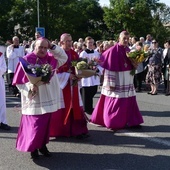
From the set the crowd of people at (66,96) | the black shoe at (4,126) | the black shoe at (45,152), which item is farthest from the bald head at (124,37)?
the black shoe at (4,126)

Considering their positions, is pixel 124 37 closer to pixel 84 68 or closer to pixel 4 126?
pixel 84 68

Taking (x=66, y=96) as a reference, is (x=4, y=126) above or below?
below

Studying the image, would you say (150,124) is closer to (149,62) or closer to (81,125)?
(81,125)

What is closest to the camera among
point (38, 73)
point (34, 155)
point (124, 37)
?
point (38, 73)

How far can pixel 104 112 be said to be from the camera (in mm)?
7906

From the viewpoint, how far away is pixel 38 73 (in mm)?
5402

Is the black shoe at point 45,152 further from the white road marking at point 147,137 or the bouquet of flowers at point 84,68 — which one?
the white road marking at point 147,137

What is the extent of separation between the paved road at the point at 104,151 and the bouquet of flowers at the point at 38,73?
1290 millimetres

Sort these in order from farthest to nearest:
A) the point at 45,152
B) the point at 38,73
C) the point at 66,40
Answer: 1. the point at 66,40
2. the point at 45,152
3. the point at 38,73

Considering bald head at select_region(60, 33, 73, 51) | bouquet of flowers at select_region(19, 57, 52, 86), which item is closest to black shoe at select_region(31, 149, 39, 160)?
bouquet of flowers at select_region(19, 57, 52, 86)

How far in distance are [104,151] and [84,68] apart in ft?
4.90

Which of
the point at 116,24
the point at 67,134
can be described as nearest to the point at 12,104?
the point at 67,134

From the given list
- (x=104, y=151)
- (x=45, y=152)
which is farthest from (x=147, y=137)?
(x=45, y=152)

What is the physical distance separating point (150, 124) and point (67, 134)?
2.20m
